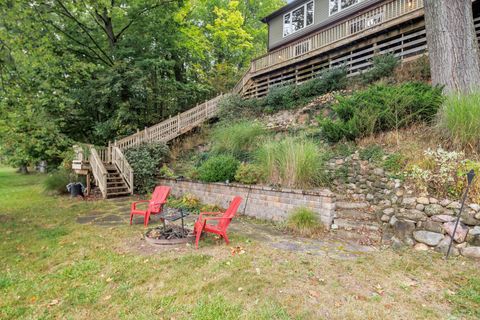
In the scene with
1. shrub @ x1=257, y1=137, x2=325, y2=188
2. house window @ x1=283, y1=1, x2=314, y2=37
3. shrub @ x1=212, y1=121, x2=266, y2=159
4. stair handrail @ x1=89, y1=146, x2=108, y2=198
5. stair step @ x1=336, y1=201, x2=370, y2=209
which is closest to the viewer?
stair step @ x1=336, y1=201, x2=370, y2=209

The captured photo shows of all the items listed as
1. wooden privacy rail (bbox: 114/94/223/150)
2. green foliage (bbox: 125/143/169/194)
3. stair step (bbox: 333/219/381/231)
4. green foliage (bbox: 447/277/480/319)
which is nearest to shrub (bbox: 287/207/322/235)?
stair step (bbox: 333/219/381/231)

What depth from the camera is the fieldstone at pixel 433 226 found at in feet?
13.4

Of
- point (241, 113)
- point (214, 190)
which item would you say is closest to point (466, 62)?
point (214, 190)

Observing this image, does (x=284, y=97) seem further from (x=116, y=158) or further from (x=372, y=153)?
(x=116, y=158)

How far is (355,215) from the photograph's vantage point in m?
5.09

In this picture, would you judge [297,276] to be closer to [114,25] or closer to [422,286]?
[422,286]

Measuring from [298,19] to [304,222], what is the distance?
1499 cm

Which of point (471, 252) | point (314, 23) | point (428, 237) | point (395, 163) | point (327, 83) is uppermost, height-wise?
point (314, 23)

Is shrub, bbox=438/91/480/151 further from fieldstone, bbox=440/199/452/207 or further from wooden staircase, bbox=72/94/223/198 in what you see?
wooden staircase, bbox=72/94/223/198

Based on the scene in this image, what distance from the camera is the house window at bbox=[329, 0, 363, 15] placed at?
44.1 feet

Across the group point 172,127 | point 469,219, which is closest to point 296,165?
point 469,219

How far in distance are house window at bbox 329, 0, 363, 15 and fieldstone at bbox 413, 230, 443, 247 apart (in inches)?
527

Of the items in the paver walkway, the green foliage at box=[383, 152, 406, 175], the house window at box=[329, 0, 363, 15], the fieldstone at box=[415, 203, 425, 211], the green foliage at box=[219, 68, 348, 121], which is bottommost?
the paver walkway

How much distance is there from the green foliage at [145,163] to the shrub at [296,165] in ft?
18.7
